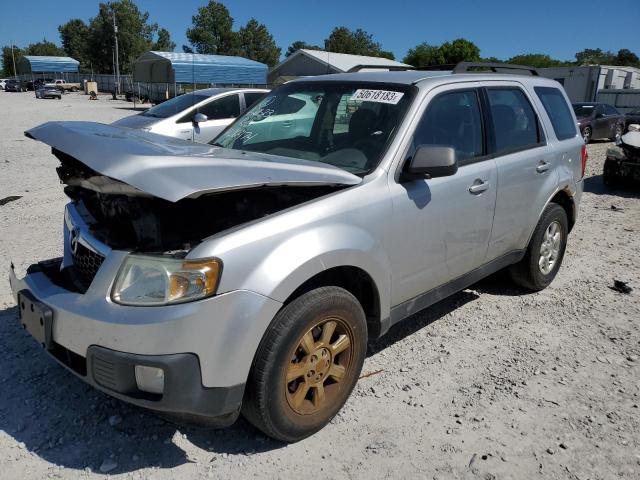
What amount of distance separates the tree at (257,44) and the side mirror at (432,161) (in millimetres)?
89910

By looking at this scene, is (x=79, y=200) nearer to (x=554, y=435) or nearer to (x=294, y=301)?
(x=294, y=301)

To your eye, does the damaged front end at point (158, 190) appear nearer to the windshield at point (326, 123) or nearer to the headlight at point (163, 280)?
the headlight at point (163, 280)

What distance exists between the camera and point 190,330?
2172 millimetres

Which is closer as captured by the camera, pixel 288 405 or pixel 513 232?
pixel 288 405

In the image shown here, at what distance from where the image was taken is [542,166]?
14.2 feet

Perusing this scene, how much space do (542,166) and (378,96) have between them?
1720mm

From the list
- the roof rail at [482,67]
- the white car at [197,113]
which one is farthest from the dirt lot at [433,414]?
the white car at [197,113]

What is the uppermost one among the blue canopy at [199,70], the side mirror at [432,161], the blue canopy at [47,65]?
the blue canopy at [47,65]

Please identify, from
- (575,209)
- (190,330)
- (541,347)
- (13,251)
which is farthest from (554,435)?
(13,251)

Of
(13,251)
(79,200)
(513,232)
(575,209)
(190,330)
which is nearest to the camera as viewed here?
(190,330)

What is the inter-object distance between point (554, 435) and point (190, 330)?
205 centimetres

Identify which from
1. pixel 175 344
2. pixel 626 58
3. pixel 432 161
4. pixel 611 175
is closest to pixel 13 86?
pixel 611 175

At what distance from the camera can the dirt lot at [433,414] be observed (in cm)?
261

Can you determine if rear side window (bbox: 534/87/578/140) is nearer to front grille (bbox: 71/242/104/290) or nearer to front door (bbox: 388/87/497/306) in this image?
front door (bbox: 388/87/497/306)
